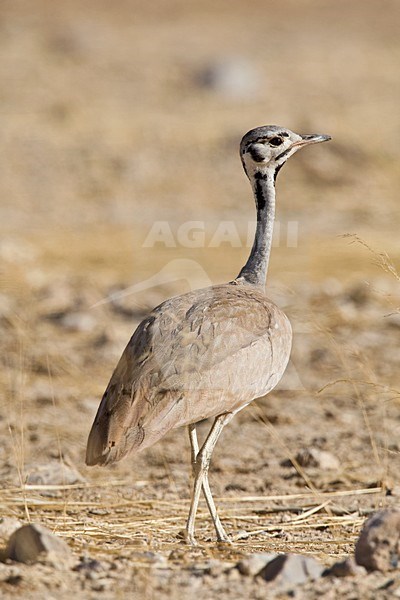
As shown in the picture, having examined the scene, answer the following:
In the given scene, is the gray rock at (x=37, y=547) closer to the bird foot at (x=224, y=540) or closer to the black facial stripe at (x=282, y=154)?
the bird foot at (x=224, y=540)

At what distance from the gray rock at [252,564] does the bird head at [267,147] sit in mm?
1844

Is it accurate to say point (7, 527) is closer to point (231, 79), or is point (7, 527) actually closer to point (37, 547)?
point (37, 547)

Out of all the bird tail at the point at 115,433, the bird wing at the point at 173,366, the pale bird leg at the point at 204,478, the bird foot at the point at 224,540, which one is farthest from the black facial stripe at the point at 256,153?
the bird foot at the point at 224,540

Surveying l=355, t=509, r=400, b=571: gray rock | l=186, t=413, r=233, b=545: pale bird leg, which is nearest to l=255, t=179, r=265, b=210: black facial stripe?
l=186, t=413, r=233, b=545: pale bird leg

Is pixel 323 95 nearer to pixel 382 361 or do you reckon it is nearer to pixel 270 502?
pixel 382 361

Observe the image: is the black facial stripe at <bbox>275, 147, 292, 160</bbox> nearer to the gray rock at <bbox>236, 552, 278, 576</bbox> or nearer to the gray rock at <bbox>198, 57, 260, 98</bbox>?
the gray rock at <bbox>236, 552, 278, 576</bbox>

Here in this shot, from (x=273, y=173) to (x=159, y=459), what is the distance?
153 cm

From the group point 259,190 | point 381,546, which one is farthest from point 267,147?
point 381,546

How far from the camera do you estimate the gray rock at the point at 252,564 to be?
304 centimetres

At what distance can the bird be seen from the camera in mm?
3506

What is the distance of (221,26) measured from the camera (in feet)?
80.1

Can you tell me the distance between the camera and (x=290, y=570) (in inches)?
117

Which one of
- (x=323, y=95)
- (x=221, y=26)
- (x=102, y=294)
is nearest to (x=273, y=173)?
(x=102, y=294)

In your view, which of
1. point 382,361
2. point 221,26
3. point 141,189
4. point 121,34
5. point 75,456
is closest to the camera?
point 75,456
